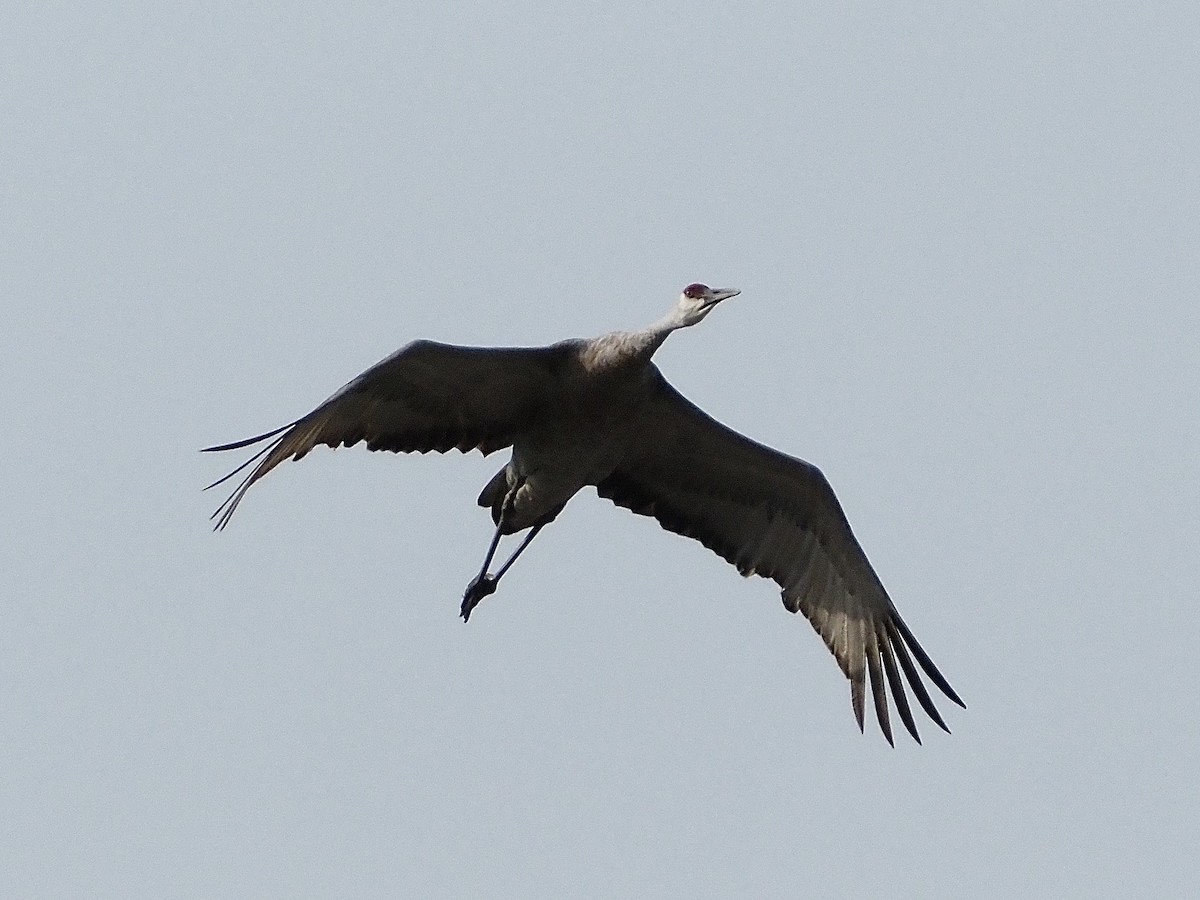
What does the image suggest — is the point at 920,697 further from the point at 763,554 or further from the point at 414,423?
the point at 414,423

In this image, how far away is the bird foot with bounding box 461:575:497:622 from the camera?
1617 cm

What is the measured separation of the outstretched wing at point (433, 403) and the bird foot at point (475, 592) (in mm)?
1456

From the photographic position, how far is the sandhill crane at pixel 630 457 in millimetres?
14305

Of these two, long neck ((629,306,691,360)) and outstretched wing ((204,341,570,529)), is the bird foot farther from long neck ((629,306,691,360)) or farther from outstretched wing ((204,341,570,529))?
long neck ((629,306,691,360))

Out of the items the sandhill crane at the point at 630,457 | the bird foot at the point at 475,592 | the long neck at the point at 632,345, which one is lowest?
the bird foot at the point at 475,592

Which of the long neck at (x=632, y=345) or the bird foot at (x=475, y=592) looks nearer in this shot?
the long neck at (x=632, y=345)

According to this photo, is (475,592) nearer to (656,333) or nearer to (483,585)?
(483,585)

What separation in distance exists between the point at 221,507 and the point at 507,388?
2433mm

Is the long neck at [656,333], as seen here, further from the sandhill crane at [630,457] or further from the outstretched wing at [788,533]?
the outstretched wing at [788,533]

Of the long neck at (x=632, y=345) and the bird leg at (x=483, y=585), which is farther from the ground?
the long neck at (x=632, y=345)

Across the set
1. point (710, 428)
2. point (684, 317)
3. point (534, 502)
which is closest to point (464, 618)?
point (534, 502)

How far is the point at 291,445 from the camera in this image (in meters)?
13.9

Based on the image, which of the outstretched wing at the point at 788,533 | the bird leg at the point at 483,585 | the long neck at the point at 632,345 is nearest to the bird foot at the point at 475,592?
the bird leg at the point at 483,585

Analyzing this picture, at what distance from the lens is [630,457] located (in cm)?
1579
